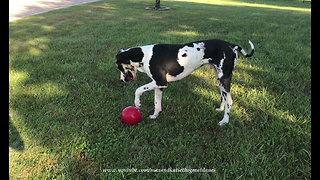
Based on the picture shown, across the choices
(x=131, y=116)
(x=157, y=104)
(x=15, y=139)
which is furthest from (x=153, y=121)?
(x=15, y=139)

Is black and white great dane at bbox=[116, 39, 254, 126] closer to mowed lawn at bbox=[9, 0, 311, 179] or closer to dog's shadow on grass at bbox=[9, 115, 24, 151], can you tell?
mowed lawn at bbox=[9, 0, 311, 179]

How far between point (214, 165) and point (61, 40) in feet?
23.4

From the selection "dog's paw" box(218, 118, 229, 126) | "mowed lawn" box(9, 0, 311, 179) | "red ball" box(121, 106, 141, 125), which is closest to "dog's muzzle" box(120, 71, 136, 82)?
"red ball" box(121, 106, 141, 125)

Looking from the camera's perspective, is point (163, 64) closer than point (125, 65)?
Yes

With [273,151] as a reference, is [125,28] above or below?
above

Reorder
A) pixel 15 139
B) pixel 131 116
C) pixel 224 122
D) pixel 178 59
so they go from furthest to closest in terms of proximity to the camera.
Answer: pixel 224 122 → pixel 131 116 → pixel 178 59 → pixel 15 139

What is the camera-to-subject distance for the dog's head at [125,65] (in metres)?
3.27

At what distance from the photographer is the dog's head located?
3.27m

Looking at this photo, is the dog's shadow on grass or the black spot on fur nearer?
the dog's shadow on grass

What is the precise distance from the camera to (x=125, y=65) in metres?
3.36

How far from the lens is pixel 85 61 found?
18.8 feet

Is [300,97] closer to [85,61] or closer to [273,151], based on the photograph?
[273,151]

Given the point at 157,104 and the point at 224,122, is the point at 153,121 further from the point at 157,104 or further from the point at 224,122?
the point at 224,122
